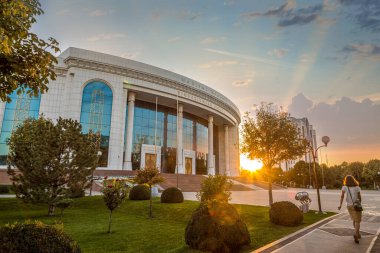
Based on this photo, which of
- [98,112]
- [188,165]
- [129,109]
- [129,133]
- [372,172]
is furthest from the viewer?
[372,172]

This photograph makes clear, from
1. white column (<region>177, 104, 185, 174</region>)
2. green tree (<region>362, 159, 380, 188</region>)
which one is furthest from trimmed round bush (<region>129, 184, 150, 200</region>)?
green tree (<region>362, 159, 380, 188</region>)

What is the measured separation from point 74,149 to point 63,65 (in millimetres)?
31181

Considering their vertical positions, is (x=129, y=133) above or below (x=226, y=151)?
above

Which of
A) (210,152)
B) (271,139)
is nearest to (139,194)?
(271,139)

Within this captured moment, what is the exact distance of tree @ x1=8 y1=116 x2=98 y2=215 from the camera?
15.2 metres

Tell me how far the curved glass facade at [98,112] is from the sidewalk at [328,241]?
35093 millimetres

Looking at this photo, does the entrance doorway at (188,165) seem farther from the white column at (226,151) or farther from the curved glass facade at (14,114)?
the curved glass facade at (14,114)

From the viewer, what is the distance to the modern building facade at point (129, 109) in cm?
3928

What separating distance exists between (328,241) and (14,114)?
143 feet

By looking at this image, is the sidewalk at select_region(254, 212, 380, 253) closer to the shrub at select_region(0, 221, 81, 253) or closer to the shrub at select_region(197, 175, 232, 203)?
the shrub at select_region(0, 221, 81, 253)

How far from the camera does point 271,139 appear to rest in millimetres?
18688

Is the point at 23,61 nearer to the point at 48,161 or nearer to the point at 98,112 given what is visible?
the point at 48,161

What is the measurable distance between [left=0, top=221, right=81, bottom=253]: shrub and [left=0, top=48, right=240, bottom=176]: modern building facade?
118ft

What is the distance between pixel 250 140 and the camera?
1953 cm
